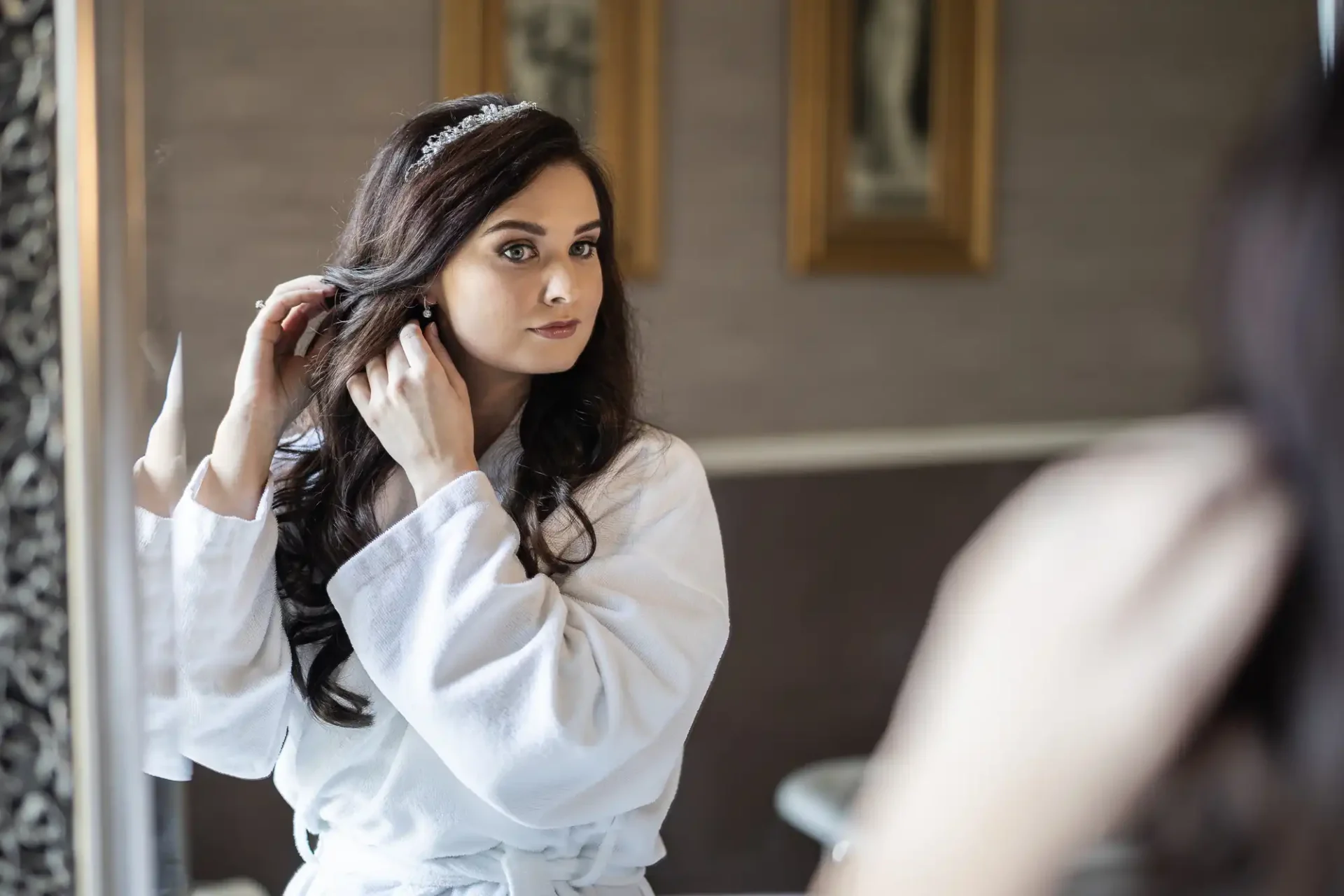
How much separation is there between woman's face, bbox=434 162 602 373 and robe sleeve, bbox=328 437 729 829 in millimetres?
55

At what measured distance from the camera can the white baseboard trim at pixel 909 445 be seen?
30.7 inches

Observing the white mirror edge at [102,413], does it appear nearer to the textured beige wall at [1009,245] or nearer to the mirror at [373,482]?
the mirror at [373,482]

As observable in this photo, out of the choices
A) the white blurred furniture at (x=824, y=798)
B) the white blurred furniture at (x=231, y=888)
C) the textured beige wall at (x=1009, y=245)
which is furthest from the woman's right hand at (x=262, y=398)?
the white blurred furniture at (x=824, y=798)

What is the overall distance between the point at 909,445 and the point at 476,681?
1.50ft

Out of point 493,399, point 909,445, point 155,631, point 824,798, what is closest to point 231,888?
point 155,631

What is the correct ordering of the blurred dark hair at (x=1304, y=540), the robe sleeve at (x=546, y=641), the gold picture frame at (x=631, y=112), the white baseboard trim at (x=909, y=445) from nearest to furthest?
the blurred dark hair at (x=1304, y=540), the robe sleeve at (x=546, y=641), the gold picture frame at (x=631, y=112), the white baseboard trim at (x=909, y=445)

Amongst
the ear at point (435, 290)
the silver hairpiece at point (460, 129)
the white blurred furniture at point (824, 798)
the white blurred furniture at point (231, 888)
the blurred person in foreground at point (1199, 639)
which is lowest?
the white blurred furniture at point (824, 798)

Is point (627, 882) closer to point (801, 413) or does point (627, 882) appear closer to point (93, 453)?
point (93, 453)

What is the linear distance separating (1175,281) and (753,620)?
0.35 metres

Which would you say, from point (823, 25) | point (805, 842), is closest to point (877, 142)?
point (823, 25)

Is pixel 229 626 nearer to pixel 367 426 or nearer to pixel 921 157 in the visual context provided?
pixel 367 426

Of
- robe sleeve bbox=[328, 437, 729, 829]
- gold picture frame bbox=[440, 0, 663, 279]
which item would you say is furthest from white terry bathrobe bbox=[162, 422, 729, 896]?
gold picture frame bbox=[440, 0, 663, 279]

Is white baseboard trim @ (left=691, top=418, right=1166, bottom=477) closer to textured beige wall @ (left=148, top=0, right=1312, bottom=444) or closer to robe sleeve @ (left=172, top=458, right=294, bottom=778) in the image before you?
textured beige wall @ (left=148, top=0, right=1312, bottom=444)

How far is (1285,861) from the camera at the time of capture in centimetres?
17
